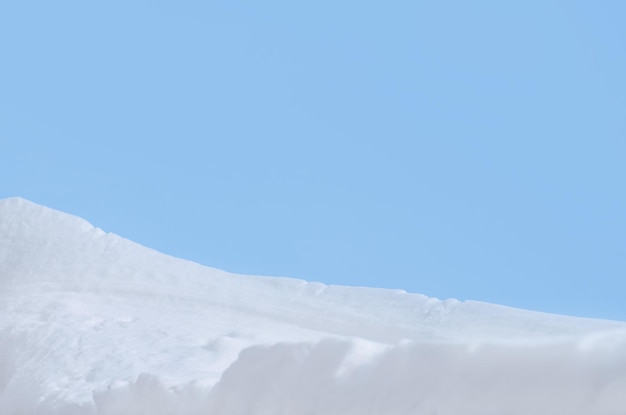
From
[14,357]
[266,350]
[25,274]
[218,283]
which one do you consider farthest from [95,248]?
[266,350]

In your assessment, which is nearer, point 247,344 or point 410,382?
point 410,382

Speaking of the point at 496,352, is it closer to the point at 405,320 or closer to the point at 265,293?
the point at 405,320

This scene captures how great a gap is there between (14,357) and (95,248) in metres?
0.51

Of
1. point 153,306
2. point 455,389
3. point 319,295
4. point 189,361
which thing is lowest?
point 455,389

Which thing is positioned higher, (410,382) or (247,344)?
(247,344)

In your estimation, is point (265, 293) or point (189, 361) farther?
point (265, 293)

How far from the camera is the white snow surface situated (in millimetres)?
746

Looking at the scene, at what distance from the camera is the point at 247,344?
162cm

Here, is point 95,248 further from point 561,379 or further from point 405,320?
point 561,379

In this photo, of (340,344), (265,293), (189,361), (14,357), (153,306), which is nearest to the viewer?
(340,344)

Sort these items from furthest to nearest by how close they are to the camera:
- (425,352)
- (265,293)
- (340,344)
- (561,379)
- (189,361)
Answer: (265,293) → (189,361) → (340,344) → (425,352) → (561,379)

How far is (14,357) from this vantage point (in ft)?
5.90

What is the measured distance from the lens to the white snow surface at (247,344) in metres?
0.75

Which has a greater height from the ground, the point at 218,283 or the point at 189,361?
the point at 218,283
